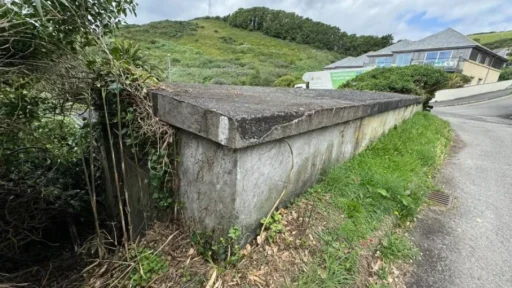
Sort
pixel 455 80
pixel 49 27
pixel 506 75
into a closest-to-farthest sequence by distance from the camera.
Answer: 1. pixel 49 27
2. pixel 455 80
3. pixel 506 75

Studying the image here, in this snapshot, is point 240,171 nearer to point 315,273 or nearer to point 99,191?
point 315,273

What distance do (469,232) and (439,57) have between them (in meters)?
36.7

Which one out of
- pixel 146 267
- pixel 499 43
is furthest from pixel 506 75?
pixel 146 267

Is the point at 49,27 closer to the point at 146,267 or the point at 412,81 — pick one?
the point at 146,267

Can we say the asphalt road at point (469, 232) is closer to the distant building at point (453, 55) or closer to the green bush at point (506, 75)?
the distant building at point (453, 55)

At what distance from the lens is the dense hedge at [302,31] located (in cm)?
6475

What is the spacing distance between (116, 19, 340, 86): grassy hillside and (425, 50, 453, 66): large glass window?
1524cm

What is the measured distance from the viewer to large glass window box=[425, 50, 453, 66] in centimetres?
2995

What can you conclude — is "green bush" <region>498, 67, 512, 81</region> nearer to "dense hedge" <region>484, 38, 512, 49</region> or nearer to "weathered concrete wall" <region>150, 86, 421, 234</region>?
"dense hedge" <region>484, 38, 512, 49</region>

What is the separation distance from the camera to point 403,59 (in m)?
34.0

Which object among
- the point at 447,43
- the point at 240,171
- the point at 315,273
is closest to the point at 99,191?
the point at 240,171

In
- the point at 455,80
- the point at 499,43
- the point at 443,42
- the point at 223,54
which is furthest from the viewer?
the point at 499,43

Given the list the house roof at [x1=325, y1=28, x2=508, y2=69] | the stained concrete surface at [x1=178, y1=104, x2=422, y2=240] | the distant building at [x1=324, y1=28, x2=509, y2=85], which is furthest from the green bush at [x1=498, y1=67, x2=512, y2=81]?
the stained concrete surface at [x1=178, y1=104, x2=422, y2=240]

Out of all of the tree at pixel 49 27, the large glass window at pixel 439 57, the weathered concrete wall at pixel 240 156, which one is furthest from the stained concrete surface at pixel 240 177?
the large glass window at pixel 439 57
